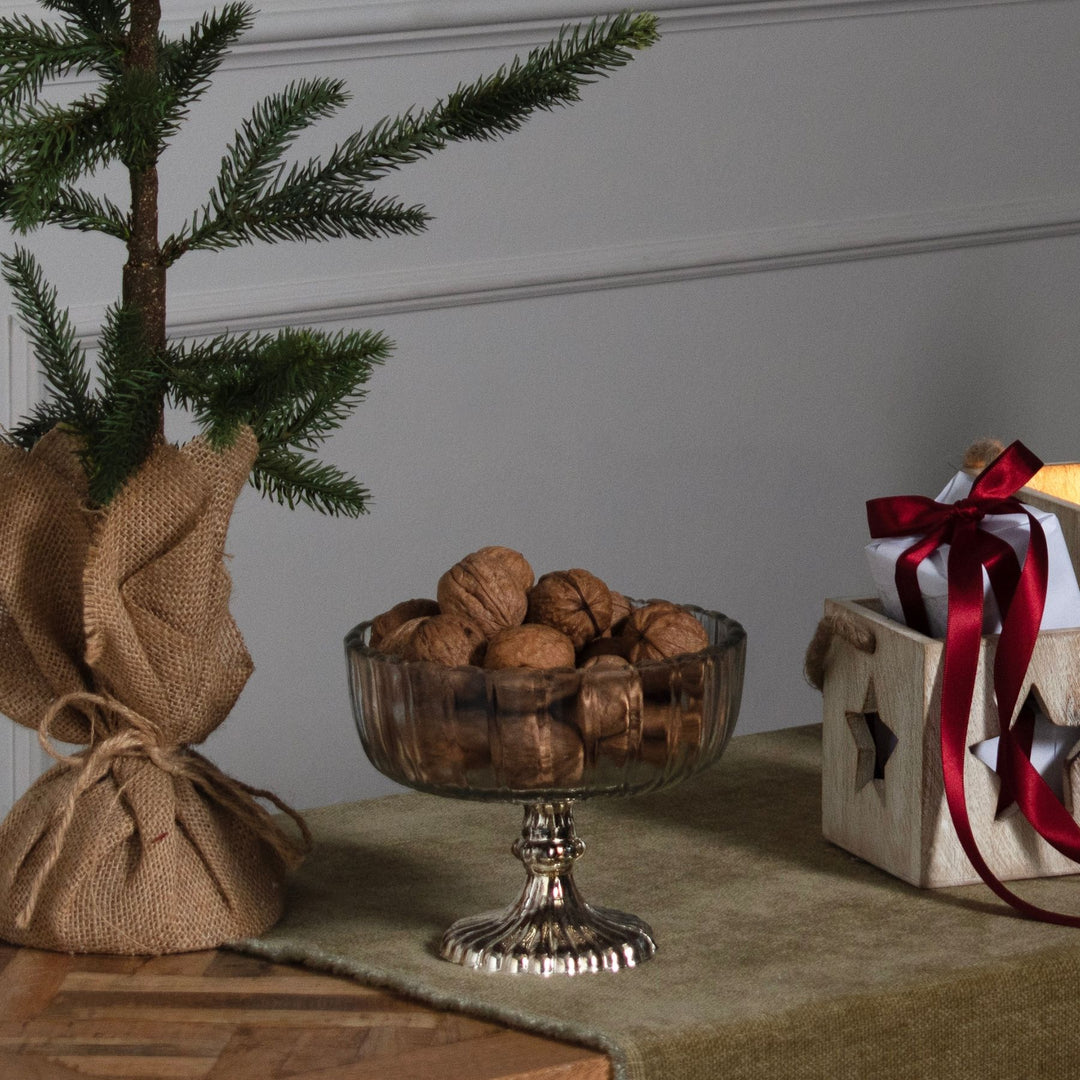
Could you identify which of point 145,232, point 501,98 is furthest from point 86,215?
point 501,98

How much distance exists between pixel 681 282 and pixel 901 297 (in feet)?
1.12

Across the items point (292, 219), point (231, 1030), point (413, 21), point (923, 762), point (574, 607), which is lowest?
point (231, 1030)

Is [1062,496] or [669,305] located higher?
[669,305]

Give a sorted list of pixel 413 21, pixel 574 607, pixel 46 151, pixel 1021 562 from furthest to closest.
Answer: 1. pixel 413 21
2. pixel 1021 562
3. pixel 574 607
4. pixel 46 151

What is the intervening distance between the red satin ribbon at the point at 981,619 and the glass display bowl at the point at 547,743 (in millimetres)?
164

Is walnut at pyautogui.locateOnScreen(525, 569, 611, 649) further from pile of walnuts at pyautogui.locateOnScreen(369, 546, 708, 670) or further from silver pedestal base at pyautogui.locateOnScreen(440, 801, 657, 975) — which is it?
silver pedestal base at pyautogui.locateOnScreen(440, 801, 657, 975)

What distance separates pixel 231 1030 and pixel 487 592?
0.27 m

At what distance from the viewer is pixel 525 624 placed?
92 cm

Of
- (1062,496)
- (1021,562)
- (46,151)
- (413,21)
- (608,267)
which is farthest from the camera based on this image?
(608,267)

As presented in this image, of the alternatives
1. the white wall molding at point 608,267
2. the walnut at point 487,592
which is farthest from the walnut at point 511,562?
the white wall molding at point 608,267

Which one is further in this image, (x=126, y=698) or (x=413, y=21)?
(x=413, y=21)

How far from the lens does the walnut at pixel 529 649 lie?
86 cm

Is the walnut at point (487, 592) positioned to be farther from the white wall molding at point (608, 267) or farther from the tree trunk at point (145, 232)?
the white wall molding at point (608, 267)

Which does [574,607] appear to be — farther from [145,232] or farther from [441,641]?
[145,232]
